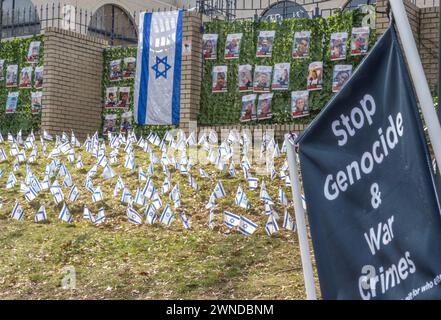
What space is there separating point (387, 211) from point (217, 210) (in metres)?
6.45

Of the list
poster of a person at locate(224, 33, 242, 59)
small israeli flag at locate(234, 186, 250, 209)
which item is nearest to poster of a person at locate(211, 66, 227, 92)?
poster of a person at locate(224, 33, 242, 59)

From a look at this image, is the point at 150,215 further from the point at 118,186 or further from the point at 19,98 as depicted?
the point at 19,98

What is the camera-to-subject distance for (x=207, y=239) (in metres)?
8.71

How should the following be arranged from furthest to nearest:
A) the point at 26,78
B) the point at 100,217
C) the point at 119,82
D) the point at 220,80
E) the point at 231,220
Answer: the point at 26,78 → the point at 119,82 → the point at 220,80 → the point at 100,217 → the point at 231,220

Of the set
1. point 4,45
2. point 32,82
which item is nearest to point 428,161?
point 32,82

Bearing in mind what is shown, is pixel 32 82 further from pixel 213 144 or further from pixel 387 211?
pixel 387 211

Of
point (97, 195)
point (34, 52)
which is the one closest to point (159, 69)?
point (34, 52)

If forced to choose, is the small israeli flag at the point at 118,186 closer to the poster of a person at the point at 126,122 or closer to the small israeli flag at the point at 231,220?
the small israeli flag at the point at 231,220

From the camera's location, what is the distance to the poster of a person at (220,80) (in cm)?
1476

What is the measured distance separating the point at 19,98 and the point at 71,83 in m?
1.55

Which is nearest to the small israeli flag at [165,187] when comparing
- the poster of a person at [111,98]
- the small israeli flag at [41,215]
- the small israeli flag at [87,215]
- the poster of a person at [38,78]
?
the small israeli flag at [87,215]

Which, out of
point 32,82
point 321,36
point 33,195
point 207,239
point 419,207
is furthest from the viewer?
point 32,82

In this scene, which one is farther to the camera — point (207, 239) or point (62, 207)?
point (62, 207)

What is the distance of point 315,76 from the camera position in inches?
552
